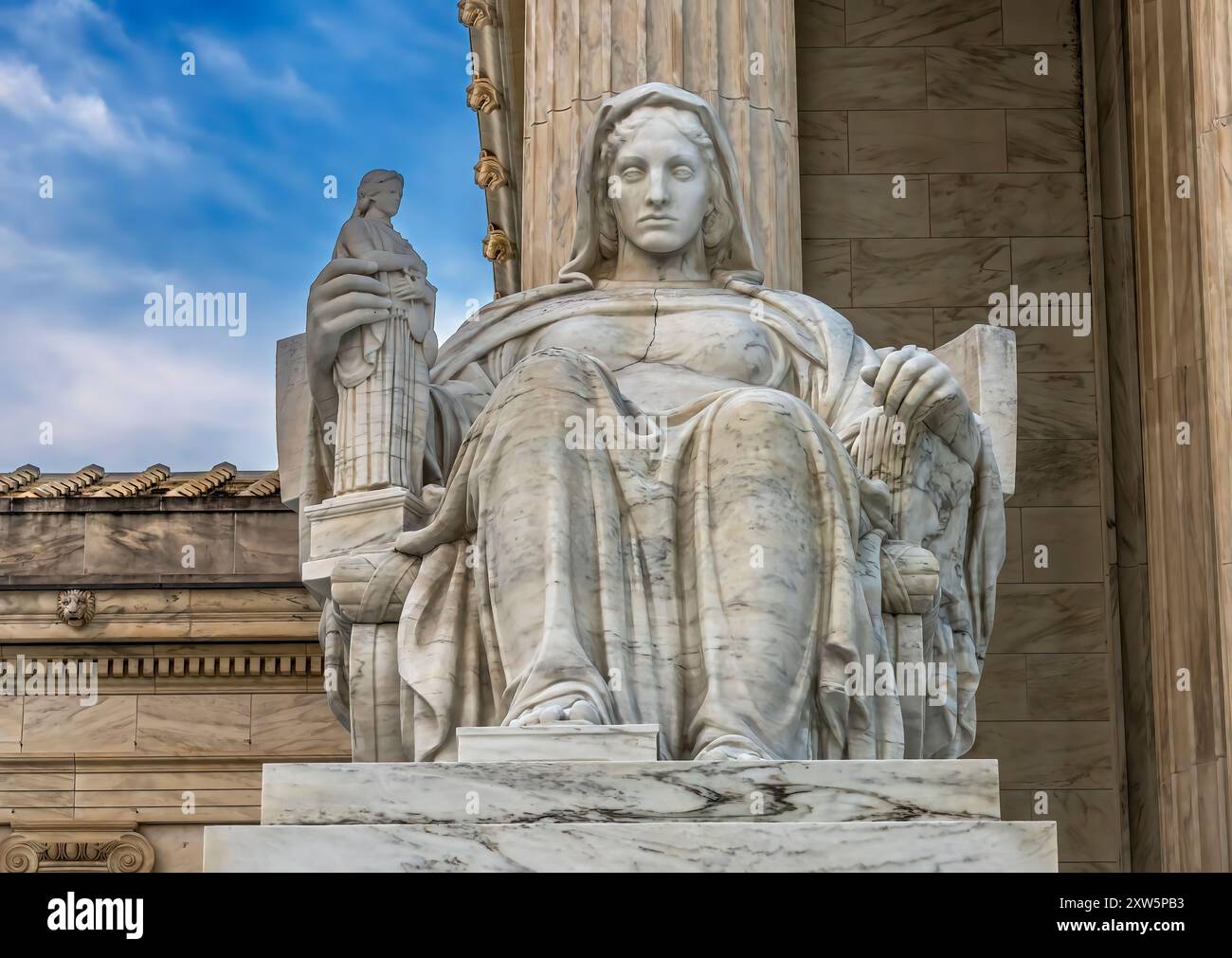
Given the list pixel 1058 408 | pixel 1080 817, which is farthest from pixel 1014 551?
pixel 1080 817

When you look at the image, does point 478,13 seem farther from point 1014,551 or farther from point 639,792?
point 639,792

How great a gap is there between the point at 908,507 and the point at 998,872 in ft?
7.98

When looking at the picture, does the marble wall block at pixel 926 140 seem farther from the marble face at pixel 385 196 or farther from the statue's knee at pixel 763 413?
the statue's knee at pixel 763 413

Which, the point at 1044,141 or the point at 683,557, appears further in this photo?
the point at 1044,141

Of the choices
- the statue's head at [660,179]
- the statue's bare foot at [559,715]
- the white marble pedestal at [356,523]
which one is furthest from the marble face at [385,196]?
the statue's bare foot at [559,715]

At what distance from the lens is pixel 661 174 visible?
9883 mm

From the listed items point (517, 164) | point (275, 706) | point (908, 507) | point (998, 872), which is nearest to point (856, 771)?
point (998, 872)

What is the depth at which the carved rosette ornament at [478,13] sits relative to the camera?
807 inches

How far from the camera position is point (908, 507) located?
891 centimetres

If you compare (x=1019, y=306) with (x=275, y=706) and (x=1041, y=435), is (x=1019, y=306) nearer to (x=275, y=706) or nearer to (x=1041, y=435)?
(x=1041, y=435)

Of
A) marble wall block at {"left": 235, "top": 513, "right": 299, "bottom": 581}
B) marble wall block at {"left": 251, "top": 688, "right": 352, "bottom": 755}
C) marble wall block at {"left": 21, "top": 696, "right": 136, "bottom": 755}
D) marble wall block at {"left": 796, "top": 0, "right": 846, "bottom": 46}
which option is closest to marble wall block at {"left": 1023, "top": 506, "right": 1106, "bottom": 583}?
marble wall block at {"left": 796, "top": 0, "right": 846, "bottom": 46}

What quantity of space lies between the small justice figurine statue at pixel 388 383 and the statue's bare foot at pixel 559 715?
171cm

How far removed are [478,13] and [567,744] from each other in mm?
14030

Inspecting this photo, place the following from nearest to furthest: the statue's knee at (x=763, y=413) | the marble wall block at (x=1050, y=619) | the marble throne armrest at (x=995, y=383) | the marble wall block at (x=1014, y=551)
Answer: the statue's knee at (x=763, y=413) < the marble throne armrest at (x=995, y=383) < the marble wall block at (x=1050, y=619) < the marble wall block at (x=1014, y=551)
